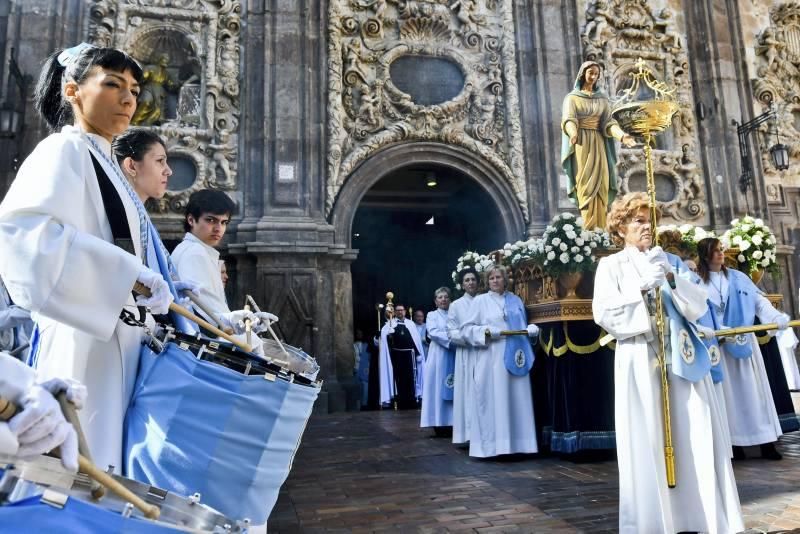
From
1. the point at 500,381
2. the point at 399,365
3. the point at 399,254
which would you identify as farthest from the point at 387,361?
the point at 399,254

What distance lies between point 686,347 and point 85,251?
9.93 ft

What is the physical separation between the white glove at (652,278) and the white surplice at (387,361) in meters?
9.45

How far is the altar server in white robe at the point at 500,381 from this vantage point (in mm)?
6324

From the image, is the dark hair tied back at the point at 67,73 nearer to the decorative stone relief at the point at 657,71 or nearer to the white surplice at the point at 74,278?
the white surplice at the point at 74,278

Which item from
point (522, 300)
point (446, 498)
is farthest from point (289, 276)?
point (446, 498)

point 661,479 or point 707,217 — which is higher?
point 707,217

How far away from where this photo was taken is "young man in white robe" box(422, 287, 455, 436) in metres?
8.19

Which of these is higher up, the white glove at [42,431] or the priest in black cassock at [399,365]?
the priest in black cassock at [399,365]

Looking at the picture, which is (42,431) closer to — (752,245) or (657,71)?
(752,245)

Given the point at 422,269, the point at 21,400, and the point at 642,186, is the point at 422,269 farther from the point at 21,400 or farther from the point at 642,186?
the point at 21,400

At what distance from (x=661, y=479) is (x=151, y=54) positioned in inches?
461

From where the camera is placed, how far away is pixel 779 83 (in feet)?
46.5

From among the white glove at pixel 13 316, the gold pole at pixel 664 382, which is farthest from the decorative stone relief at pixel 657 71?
the white glove at pixel 13 316

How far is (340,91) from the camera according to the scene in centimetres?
1185
